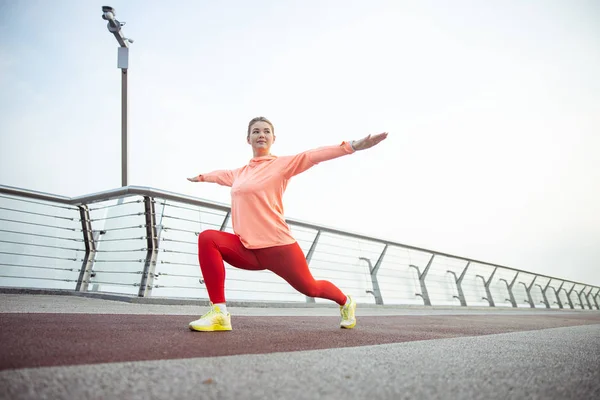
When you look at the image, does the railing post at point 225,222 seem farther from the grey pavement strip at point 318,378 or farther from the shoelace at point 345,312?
the grey pavement strip at point 318,378

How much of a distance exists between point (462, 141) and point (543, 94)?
12.8 ft

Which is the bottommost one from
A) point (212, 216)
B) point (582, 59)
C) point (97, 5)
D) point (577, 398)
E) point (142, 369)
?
point (577, 398)

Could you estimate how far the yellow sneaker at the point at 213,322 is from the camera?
2617 millimetres

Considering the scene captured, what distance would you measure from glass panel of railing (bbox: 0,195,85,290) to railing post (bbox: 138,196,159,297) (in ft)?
3.97

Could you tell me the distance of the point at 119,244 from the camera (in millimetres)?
5664

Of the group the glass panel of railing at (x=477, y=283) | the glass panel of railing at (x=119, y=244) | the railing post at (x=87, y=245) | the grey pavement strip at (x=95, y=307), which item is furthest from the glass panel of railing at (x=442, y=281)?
the railing post at (x=87, y=245)

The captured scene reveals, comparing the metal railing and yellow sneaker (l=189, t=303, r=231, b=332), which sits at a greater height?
the metal railing

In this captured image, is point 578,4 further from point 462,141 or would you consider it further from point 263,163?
point 263,163

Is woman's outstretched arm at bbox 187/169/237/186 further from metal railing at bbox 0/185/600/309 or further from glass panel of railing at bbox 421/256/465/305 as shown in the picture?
glass panel of railing at bbox 421/256/465/305

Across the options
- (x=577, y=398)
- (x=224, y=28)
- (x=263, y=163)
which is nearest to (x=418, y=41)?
(x=224, y=28)

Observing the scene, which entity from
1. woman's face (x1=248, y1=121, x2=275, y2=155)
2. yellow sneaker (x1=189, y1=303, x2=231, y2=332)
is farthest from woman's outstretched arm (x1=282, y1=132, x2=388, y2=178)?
yellow sneaker (x1=189, y1=303, x2=231, y2=332)

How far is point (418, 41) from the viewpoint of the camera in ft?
53.8

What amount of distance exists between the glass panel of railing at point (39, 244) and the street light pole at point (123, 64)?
1630 millimetres

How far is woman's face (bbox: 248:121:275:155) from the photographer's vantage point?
330 cm
